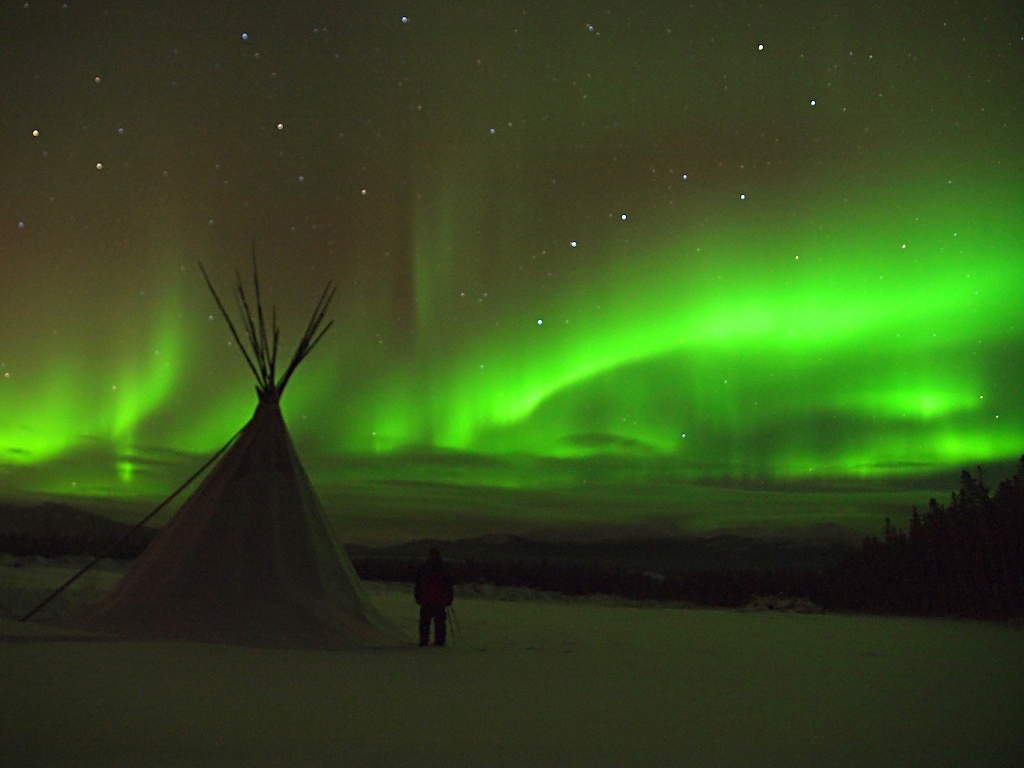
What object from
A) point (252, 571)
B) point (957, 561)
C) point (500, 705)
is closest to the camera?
point (500, 705)

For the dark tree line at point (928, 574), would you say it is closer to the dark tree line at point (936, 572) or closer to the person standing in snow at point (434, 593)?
the dark tree line at point (936, 572)

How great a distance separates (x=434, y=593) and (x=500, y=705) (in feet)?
9.12

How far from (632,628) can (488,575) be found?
16412 millimetres

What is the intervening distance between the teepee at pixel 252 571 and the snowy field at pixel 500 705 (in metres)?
0.46

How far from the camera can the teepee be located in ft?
24.9

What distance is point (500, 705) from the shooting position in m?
5.25

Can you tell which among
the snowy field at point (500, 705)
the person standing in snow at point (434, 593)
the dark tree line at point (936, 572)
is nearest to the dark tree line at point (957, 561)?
the dark tree line at point (936, 572)

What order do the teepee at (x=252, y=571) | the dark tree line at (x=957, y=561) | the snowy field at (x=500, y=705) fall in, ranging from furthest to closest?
the dark tree line at (x=957, y=561) < the teepee at (x=252, y=571) < the snowy field at (x=500, y=705)

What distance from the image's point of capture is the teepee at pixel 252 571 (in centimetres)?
759

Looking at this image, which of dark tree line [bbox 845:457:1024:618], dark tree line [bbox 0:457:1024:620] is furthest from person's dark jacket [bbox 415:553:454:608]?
dark tree line [bbox 845:457:1024:618]

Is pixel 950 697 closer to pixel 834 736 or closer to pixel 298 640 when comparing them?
pixel 834 736

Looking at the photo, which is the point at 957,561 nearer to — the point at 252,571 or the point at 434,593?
the point at 434,593

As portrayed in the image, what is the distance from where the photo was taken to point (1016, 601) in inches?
567

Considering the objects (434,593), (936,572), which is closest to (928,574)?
(936,572)
